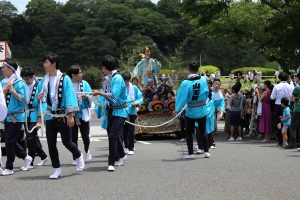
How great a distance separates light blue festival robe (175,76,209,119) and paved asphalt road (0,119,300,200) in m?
0.86

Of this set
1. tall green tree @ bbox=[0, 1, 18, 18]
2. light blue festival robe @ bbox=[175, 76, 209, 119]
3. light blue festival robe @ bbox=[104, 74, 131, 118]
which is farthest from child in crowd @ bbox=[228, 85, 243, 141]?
tall green tree @ bbox=[0, 1, 18, 18]

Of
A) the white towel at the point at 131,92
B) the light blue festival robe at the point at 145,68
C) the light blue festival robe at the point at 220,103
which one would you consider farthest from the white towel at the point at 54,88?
the light blue festival robe at the point at 145,68

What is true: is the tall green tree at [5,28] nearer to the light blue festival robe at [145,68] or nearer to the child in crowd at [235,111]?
the light blue festival robe at [145,68]

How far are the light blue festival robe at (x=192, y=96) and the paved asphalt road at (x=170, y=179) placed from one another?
2.83 ft

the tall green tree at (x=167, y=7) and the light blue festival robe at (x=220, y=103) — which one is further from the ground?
the tall green tree at (x=167, y=7)

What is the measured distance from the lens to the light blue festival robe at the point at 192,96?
10.0 meters

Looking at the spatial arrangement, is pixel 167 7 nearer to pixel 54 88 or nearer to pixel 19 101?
pixel 19 101

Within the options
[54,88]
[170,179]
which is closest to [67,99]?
[54,88]

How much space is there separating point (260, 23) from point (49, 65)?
1138 cm

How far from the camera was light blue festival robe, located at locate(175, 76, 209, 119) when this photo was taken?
10023mm

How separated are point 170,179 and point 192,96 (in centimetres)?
283

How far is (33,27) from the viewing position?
105312 mm

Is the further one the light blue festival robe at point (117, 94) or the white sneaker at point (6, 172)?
the light blue festival robe at point (117, 94)

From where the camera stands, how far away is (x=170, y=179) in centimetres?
762
